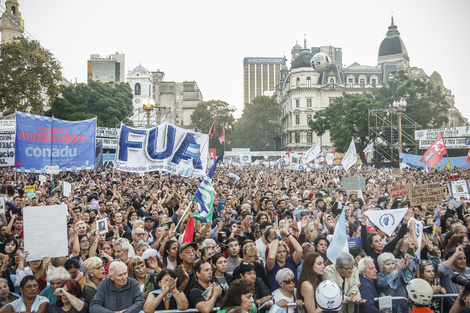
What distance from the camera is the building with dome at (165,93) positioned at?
84812 millimetres

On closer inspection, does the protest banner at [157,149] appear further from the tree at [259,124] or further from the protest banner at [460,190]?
the tree at [259,124]

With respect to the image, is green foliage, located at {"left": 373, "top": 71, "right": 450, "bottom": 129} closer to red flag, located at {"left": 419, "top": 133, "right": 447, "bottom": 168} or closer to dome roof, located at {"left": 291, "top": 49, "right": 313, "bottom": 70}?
dome roof, located at {"left": 291, "top": 49, "right": 313, "bottom": 70}

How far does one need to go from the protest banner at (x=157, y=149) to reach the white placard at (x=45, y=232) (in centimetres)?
568

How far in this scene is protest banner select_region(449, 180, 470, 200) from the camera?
9.65 m

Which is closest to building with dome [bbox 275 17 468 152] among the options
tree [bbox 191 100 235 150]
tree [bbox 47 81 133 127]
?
tree [bbox 191 100 235 150]

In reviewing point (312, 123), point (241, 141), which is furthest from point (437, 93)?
point (241, 141)

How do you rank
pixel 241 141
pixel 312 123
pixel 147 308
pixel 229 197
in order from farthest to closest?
pixel 241 141 < pixel 312 123 < pixel 229 197 < pixel 147 308

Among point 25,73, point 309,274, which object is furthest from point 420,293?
point 25,73

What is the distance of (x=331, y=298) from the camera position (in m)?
3.57

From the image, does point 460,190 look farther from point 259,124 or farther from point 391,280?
point 259,124

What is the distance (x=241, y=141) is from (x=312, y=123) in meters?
26.2

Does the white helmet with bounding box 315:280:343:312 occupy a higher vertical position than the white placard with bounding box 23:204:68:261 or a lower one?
lower

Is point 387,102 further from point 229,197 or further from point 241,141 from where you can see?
point 229,197

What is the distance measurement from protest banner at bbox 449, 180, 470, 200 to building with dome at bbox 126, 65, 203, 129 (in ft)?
238
